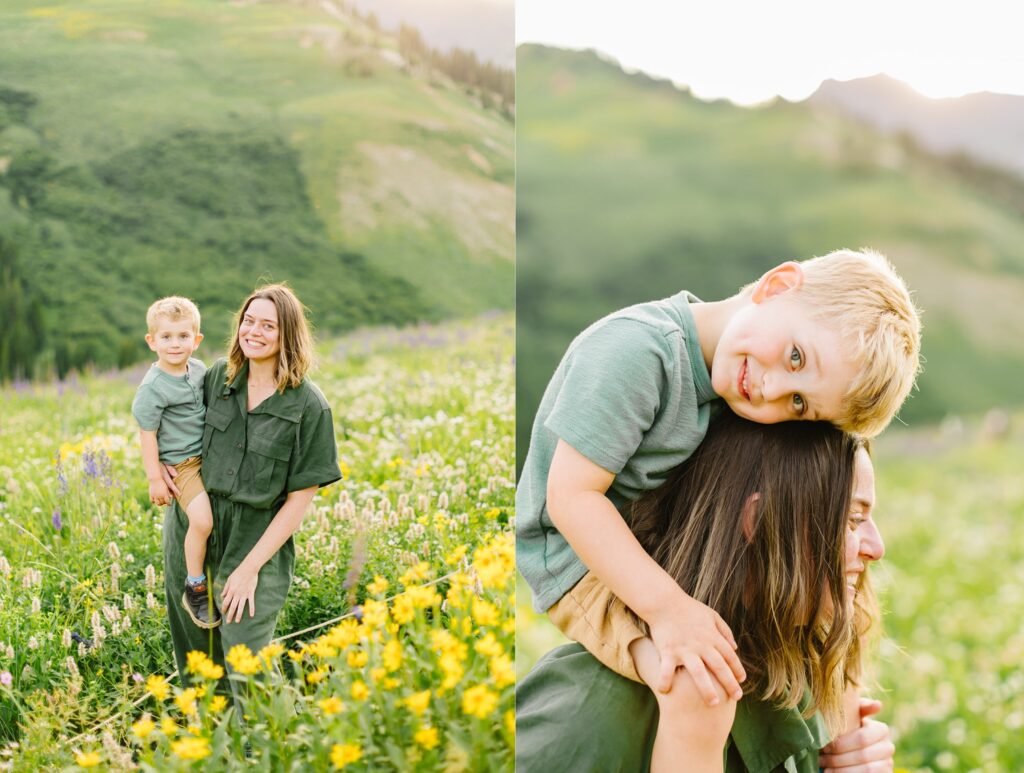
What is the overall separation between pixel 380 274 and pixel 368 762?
103cm

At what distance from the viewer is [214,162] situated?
2.10 metres

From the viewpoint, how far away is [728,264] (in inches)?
265

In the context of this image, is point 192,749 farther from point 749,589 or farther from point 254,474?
point 749,589

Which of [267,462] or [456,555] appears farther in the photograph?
[456,555]

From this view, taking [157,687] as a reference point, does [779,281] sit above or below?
above

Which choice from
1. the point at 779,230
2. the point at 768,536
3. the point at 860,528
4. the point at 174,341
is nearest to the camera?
the point at 174,341

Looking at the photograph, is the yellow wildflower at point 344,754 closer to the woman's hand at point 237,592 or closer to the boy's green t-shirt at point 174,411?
the woman's hand at point 237,592

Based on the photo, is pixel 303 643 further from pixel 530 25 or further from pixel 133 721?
pixel 530 25

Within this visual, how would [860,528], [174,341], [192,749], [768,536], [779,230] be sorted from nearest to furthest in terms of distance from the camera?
[192,749]
[174,341]
[768,536]
[860,528]
[779,230]

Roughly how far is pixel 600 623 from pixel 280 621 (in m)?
0.64

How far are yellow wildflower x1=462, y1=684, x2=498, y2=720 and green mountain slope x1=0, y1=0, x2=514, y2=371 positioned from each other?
804 millimetres

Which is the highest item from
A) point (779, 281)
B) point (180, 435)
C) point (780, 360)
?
point (779, 281)

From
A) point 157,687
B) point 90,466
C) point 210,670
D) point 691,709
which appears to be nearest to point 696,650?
point 691,709

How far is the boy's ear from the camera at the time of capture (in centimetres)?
194
